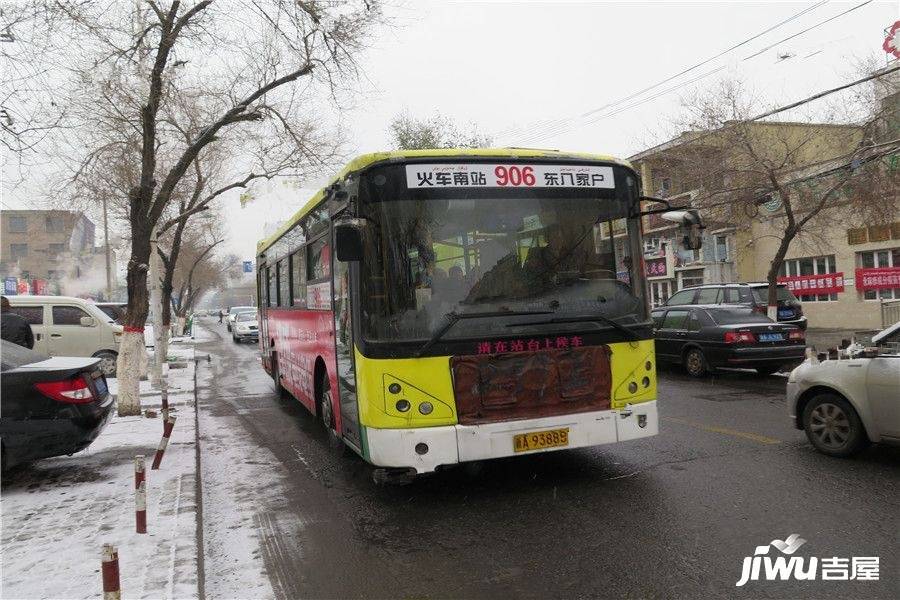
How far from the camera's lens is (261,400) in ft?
42.2

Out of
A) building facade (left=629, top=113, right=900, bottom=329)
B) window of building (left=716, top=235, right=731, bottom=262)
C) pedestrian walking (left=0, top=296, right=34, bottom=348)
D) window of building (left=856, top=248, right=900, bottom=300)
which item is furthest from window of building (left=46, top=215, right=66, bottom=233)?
window of building (left=716, top=235, right=731, bottom=262)

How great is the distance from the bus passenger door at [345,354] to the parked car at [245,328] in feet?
88.3

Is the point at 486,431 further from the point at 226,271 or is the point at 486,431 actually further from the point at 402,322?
the point at 226,271

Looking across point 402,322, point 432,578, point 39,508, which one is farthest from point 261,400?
point 432,578

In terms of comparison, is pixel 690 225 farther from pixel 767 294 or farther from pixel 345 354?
pixel 767 294

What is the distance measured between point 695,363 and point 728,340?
109cm

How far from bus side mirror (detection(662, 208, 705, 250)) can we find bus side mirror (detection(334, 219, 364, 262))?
120 inches

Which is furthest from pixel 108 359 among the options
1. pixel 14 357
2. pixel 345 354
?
pixel 345 354

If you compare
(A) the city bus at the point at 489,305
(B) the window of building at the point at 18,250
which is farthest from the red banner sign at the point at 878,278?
(B) the window of building at the point at 18,250

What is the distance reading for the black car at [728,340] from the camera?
1195 cm

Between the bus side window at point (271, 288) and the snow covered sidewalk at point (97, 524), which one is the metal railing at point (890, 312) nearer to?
the bus side window at point (271, 288)

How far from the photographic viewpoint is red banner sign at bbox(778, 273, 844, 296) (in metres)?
26.2

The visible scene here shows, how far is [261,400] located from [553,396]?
8.76m

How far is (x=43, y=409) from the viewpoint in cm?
623
